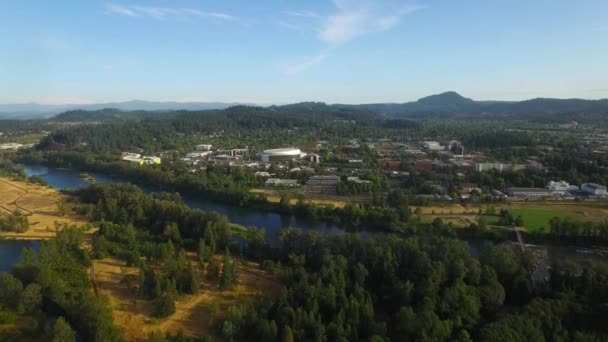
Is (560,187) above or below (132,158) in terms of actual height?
below

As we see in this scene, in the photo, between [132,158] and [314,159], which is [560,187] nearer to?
[314,159]

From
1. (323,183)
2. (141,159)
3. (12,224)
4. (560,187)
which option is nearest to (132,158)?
(141,159)

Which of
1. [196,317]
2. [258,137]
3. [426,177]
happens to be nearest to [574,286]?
[196,317]

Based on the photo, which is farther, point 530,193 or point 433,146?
point 433,146

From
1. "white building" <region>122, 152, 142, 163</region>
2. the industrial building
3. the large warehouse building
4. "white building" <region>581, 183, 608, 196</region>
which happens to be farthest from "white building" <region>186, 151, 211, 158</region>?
"white building" <region>581, 183, 608, 196</region>

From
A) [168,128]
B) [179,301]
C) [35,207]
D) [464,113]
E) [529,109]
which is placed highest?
[529,109]
